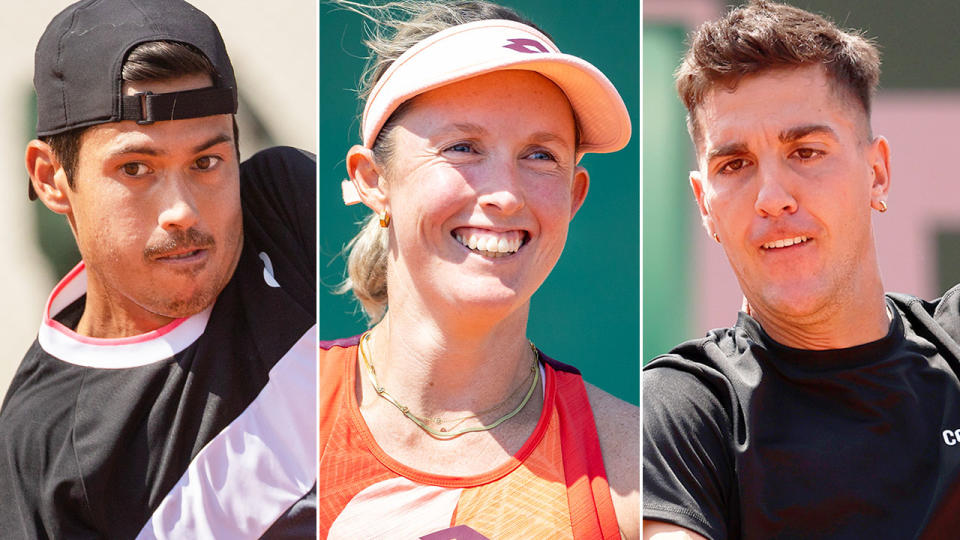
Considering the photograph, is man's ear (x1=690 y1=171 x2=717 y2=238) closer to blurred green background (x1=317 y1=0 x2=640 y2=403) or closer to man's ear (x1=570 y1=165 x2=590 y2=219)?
blurred green background (x1=317 y1=0 x2=640 y2=403)

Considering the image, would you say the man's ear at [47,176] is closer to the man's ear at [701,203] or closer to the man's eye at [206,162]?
the man's eye at [206,162]

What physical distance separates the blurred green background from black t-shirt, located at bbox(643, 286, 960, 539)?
0.20 m

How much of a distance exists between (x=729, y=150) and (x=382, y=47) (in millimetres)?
966

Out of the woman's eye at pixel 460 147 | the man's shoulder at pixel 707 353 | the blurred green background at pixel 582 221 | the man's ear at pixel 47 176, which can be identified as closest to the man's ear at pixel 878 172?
the man's shoulder at pixel 707 353

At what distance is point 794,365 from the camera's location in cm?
256

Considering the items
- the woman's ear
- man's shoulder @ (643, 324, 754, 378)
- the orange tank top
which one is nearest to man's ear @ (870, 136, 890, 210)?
man's shoulder @ (643, 324, 754, 378)

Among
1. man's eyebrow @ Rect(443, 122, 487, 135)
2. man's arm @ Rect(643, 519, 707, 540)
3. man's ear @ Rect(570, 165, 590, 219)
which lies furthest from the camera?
man's ear @ Rect(570, 165, 590, 219)

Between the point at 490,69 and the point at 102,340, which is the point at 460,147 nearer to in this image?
the point at 490,69

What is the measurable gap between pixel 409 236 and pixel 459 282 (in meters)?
0.18

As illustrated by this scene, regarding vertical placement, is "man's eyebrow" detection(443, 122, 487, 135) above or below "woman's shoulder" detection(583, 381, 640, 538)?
above

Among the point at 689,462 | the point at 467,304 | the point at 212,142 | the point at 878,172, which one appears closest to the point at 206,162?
the point at 212,142

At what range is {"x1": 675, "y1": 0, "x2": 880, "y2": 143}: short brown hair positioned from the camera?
8.30 feet

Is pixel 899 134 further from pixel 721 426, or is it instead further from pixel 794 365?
pixel 721 426

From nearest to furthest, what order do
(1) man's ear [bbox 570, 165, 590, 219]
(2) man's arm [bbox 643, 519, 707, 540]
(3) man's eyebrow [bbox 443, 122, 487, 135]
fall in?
1. (2) man's arm [bbox 643, 519, 707, 540]
2. (3) man's eyebrow [bbox 443, 122, 487, 135]
3. (1) man's ear [bbox 570, 165, 590, 219]
